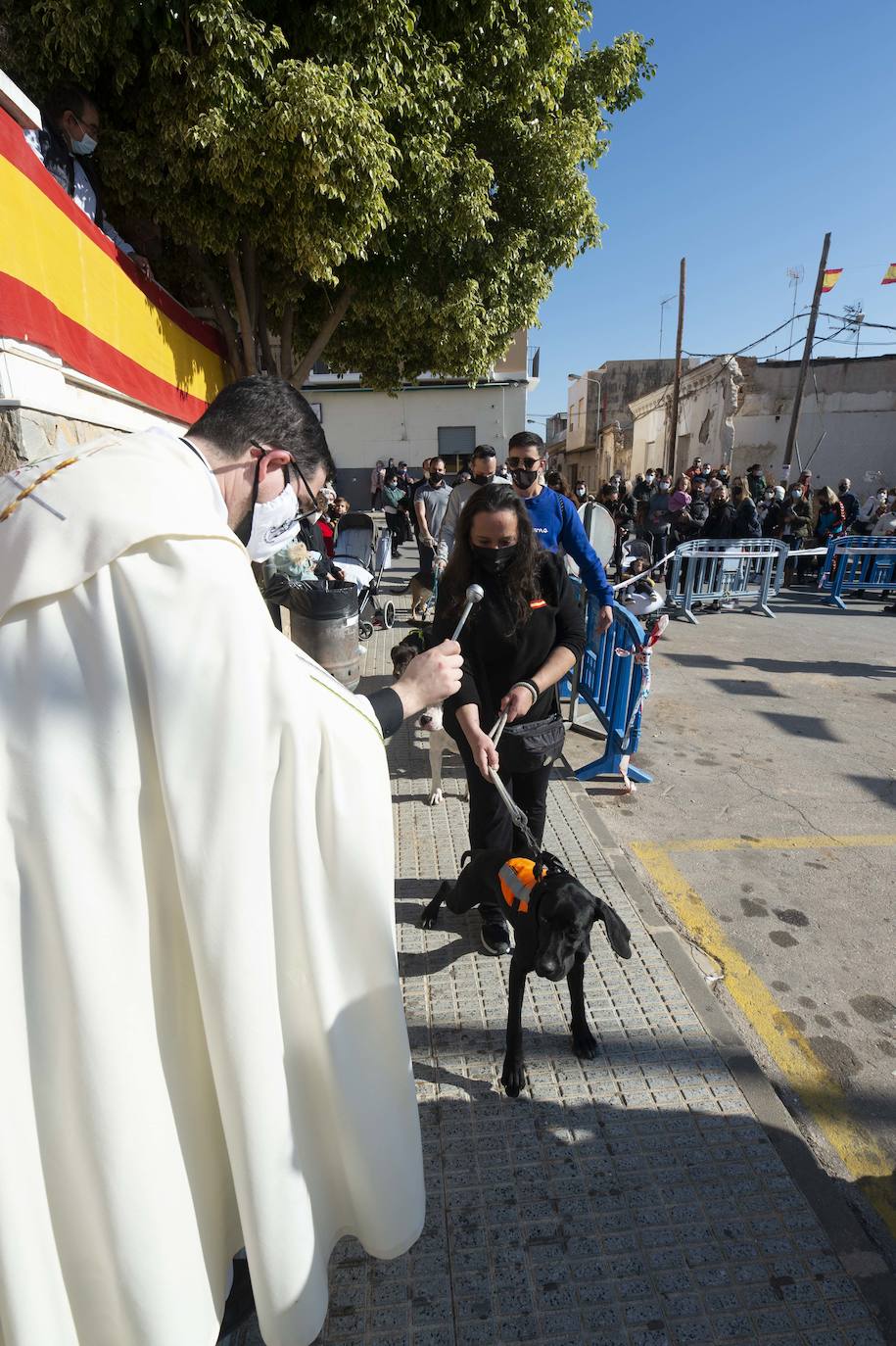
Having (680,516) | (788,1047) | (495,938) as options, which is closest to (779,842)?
(788,1047)

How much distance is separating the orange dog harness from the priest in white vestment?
1.04 meters

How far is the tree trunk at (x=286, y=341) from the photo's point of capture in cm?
881

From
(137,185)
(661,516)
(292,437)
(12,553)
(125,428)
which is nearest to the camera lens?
(12,553)

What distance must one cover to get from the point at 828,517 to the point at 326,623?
12116 millimetres

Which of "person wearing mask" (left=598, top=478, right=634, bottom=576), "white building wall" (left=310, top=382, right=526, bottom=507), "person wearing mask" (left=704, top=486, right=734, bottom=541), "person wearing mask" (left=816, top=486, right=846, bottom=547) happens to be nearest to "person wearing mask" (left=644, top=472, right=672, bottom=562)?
"person wearing mask" (left=598, top=478, right=634, bottom=576)

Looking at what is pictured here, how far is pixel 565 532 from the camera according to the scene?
4.28 metres

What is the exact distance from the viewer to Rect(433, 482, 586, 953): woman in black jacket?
105 inches

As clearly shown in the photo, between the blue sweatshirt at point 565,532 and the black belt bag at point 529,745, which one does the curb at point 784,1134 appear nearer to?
the black belt bag at point 529,745

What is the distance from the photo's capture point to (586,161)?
9.01 metres

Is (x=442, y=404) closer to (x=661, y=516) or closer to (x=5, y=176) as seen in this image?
(x=661, y=516)

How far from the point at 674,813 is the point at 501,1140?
8.86 ft

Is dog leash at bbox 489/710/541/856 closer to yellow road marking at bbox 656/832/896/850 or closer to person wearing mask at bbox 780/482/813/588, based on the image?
yellow road marking at bbox 656/832/896/850

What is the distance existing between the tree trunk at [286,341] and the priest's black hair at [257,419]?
840 cm

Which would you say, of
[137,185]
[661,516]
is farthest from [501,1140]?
[661,516]
